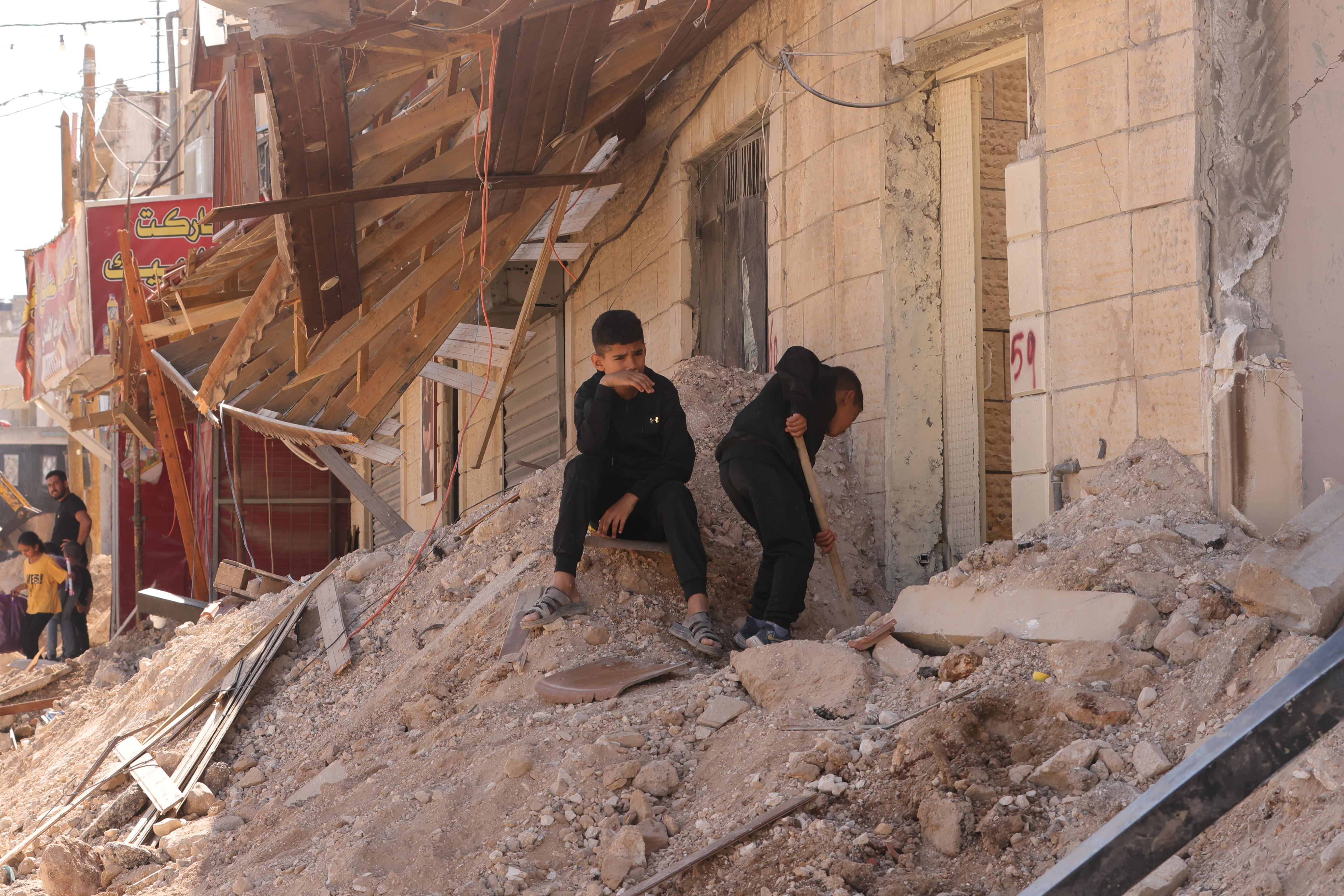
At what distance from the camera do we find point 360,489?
7352 millimetres

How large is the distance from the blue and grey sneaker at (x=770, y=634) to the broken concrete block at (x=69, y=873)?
8.08ft

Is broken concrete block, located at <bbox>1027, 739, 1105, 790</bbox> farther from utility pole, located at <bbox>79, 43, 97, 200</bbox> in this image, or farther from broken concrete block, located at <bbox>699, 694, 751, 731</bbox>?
utility pole, located at <bbox>79, 43, 97, 200</bbox>

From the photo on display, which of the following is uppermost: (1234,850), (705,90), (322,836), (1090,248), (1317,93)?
(705,90)

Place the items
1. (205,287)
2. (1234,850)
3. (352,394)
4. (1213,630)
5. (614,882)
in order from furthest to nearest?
(205,287) < (352,394) < (1213,630) < (614,882) < (1234,850)

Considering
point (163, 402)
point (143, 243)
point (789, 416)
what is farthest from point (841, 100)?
point (143, 243)

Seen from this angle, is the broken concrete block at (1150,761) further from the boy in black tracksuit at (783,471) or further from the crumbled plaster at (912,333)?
the crumbled plaster at (912,333)

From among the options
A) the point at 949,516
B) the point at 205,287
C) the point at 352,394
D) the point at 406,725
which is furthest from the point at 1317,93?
the point at 205,287

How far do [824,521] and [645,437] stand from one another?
2.78ft

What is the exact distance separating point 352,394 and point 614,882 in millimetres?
4371

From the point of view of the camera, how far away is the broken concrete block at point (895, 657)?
389cm

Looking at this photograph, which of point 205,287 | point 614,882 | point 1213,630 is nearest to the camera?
point 614,882

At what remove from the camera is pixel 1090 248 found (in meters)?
4.53

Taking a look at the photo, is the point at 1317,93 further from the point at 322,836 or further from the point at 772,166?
the point at 322,836

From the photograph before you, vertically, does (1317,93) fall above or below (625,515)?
above
